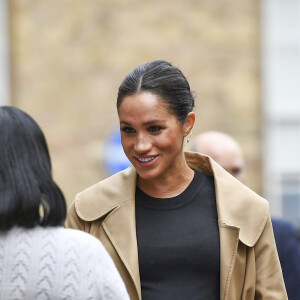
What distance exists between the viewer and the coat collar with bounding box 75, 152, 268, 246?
13.9 ft

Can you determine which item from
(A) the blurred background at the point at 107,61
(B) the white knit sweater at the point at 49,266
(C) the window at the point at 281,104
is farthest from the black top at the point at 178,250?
(C) the window at the point at 281,104

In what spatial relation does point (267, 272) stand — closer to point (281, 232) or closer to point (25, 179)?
point (281, 232)

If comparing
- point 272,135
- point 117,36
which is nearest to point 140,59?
point 117,36

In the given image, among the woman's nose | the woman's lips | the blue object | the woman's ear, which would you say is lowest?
the blue object

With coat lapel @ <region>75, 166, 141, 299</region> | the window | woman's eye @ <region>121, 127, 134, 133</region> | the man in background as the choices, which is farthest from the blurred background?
woman's eye @ <region>121, 127, 134, 133</region>

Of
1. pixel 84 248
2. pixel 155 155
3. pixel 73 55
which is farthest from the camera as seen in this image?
pixel 73 55

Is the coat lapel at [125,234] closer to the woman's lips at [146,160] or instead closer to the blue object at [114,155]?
the woman's lips at [146,160]

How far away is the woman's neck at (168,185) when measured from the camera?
4289 millimetres

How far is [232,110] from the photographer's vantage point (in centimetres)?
1144

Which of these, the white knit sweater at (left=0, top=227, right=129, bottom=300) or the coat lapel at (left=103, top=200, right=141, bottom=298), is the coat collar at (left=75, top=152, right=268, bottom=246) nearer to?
the coat lapel at (left=103, top=200, right=141, bottom=298)

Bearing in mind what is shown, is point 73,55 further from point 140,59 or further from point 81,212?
point 81,212

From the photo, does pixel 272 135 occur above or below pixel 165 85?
below

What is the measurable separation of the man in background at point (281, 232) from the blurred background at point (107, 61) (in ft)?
17.3

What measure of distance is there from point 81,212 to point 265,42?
24.9 feet
